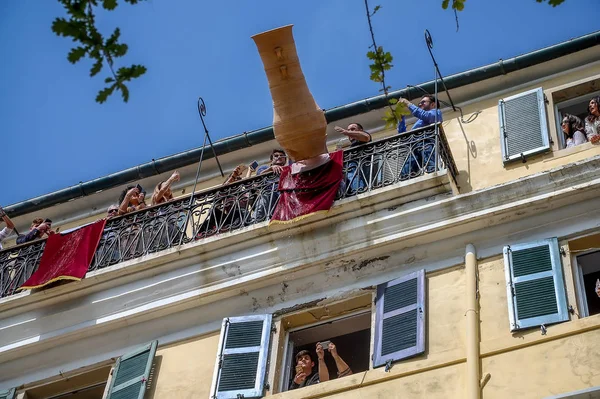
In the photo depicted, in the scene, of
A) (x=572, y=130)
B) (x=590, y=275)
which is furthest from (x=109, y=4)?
(x=572, y=130)

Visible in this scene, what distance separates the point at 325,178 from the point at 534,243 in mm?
2734

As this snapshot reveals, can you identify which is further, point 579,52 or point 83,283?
point 579,52

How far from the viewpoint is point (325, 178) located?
15.5 m

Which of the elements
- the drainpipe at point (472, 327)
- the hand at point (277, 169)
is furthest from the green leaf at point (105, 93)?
the hand at point (277, 169)

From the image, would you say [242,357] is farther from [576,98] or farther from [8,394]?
[576,98]

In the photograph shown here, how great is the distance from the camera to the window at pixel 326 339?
13.5 meters

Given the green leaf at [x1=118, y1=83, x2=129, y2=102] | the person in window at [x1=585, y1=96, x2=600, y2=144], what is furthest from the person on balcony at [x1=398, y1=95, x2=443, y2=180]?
the green leaf at [x1=118, y1=83, x2=129, y2=102]

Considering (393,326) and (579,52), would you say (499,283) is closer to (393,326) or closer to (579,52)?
(393,326)

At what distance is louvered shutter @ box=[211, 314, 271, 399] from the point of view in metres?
13.7

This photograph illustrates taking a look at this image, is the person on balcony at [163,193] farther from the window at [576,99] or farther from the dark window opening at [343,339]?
the window at [576,99]

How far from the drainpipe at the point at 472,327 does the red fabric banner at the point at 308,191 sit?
6.10 ft

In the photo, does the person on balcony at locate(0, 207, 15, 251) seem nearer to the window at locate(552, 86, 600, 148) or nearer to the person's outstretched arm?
the person's outstretched arm

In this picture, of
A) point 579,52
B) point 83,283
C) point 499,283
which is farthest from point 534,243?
point 83,283

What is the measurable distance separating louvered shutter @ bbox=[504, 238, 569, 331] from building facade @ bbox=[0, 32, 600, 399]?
18 millimetres
